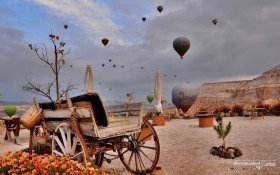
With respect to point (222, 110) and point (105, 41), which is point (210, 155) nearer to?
point (222, 110)

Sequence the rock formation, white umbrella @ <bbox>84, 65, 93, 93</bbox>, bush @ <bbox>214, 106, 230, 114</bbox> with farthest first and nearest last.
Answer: the rock formation → bush @ <bbox>214, 106, 230, 114</bbox> → white umbrella @ <bbox>84, 65, 93, 93</bbox>

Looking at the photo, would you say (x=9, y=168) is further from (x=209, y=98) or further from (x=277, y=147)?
(x=209, y=98)

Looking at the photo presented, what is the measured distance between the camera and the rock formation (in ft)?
124

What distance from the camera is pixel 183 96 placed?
25547 mm

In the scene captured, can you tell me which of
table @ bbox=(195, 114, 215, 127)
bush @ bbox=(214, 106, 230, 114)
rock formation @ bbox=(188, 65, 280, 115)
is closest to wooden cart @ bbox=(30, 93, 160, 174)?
table @ bbox=(195, 114, 215, 127)

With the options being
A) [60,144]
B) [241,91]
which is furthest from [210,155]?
[241,91]

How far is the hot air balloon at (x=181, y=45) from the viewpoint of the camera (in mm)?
24056

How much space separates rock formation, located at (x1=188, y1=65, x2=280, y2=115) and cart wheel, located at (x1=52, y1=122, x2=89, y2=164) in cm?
2934

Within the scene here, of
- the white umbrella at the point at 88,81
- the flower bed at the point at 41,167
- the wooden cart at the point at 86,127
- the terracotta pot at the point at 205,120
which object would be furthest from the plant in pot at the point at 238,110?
the flower bed at the point at 41,167

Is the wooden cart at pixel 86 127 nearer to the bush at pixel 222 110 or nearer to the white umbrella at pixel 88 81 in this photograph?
the white umbrella at pixel 88 81

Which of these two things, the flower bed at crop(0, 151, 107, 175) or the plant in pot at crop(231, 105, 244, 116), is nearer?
the flower bed at crop(0, 151, 107, 175)

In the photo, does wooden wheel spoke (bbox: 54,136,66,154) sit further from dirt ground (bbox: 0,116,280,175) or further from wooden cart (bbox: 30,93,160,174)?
dirt ground (bbox: 0,116,280,175)

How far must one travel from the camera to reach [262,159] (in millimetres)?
8773

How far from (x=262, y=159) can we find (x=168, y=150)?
299 cm
